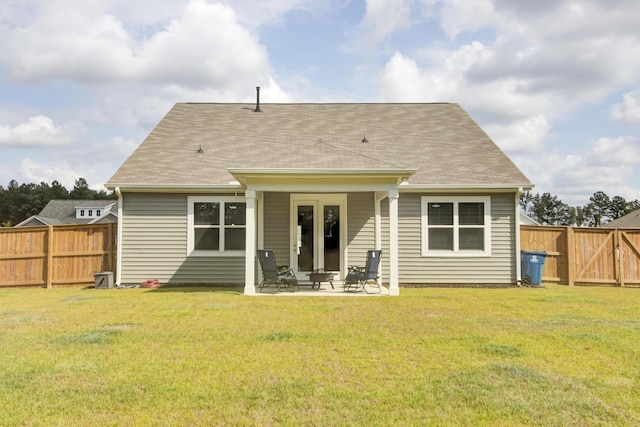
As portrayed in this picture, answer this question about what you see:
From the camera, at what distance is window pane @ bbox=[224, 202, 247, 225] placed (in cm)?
1337

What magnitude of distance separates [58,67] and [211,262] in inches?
373

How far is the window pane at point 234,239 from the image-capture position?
1332 cm

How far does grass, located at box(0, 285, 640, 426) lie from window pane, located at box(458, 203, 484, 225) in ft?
14.8

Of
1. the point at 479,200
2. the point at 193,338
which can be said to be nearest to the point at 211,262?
the point at 193,338

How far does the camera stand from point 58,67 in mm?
16312

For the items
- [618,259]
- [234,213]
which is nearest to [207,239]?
[234,213]

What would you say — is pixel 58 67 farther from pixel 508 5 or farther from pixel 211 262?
pixel 508 5

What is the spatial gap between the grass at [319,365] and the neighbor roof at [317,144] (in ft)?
14.6

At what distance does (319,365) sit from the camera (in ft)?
16.9

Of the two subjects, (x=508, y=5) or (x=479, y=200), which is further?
(x=479, y=200)

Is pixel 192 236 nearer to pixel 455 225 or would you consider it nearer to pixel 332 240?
pixel 332 240

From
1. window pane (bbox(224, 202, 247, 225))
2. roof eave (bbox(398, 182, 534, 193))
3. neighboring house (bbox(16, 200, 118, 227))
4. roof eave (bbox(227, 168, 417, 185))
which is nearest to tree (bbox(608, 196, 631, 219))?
roof eave (bbox(398, 182, 534, 193))

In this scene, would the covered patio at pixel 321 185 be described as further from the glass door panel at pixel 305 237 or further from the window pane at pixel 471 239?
the window pane at pixel 471 239

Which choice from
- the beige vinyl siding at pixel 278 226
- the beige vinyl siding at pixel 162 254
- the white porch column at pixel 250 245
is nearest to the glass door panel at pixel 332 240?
the beige vinyl siding at pixel 278 226
